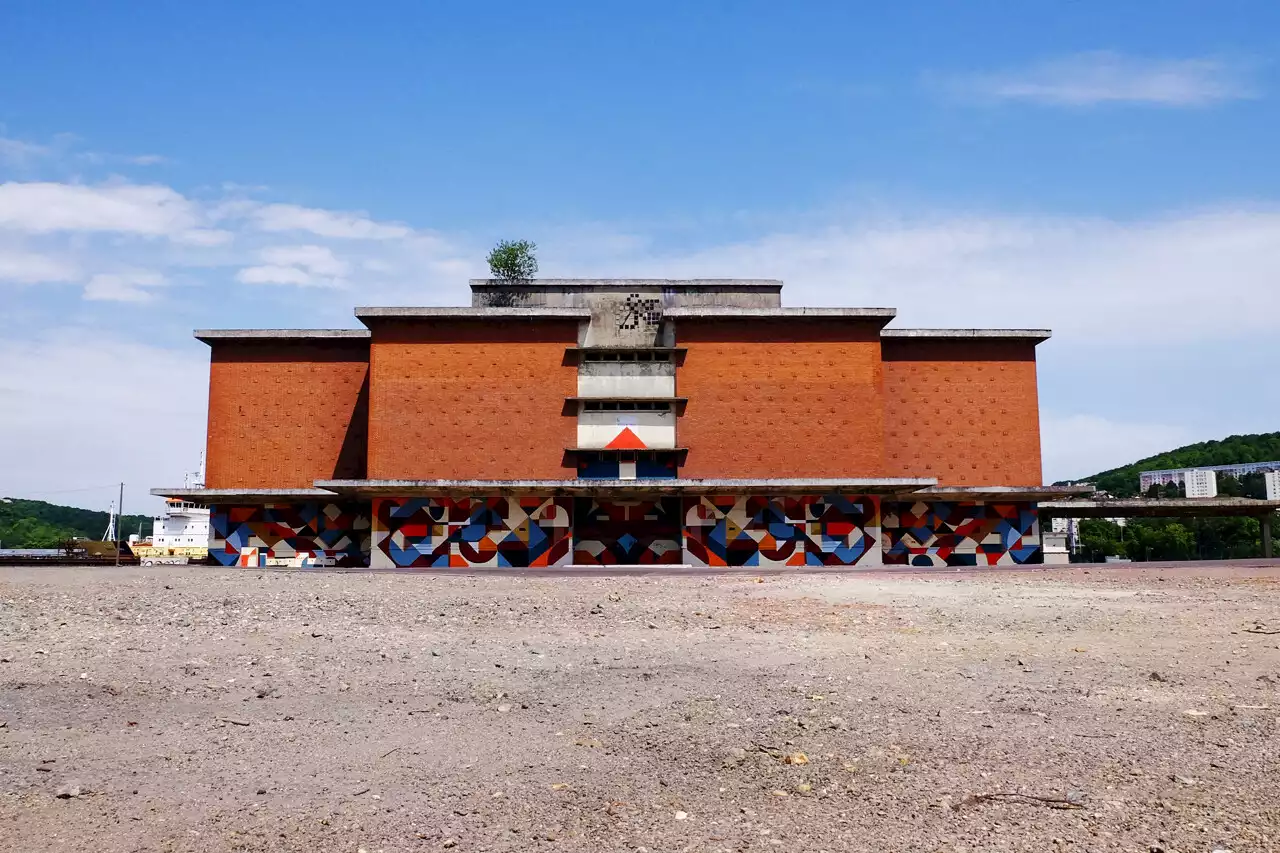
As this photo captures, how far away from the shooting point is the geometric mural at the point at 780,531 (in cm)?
3600

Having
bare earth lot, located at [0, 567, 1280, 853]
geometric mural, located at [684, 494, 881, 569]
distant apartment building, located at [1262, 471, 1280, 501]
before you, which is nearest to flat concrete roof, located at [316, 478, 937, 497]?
geometric mural, located at [684, 494, 881, 569]

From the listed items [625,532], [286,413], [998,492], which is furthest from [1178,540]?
[286,413]

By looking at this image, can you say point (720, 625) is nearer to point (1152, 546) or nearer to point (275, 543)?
point (275, 543)

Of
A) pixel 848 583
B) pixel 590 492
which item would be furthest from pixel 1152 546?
pixel 848 583

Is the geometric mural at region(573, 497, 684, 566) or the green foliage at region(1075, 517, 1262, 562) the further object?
the green foliage at region(1075, 517, 1262, 562)

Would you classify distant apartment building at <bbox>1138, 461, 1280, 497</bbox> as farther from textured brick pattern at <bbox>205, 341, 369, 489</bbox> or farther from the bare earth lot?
the bare earth lot

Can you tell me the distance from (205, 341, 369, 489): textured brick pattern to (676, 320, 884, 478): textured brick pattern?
13042 millimetres

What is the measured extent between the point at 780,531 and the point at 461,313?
1423cm

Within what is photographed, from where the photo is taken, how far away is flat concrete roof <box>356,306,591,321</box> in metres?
37.1

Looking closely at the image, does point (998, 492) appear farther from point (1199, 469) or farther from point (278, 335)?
point (1199, 469)

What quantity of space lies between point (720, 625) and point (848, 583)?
8586mm

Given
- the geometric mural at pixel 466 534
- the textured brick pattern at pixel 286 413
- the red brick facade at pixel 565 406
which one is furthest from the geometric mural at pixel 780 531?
the textured brick pattern at pixel 286 413

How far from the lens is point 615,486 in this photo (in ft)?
114

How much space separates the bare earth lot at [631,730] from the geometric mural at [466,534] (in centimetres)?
1992
